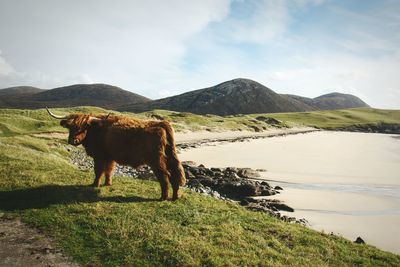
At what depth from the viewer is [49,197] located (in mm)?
12648

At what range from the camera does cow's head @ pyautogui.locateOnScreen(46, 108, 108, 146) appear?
44.7 feet

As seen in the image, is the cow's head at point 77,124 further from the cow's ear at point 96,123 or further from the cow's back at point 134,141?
the cow's back at point 134,141

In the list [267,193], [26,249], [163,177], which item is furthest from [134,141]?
[267,193]

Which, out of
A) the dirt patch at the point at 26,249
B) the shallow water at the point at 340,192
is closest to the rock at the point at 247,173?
the shallow water at the point at 340,192

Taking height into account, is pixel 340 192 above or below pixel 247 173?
below

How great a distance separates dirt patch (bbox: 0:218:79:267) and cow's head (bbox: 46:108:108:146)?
404cm

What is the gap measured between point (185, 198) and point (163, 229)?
142 inches

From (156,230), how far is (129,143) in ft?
13.9

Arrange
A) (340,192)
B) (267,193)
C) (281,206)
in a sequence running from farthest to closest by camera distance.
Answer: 1. (340,192)
2. (267,193)
3. (281,206)

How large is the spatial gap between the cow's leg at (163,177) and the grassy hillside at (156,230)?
48 centimetres

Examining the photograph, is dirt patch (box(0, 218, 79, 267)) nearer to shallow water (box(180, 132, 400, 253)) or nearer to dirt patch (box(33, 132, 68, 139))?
shallow water (box(180, 132, 400, 253))

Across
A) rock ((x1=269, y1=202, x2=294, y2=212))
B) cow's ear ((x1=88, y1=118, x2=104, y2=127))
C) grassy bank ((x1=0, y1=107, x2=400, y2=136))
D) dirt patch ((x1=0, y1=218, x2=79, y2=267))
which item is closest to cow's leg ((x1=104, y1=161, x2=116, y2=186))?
cow's ear ((x1=88, y1=118, x2=104, y2=127))

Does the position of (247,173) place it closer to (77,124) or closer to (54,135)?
(77,124)

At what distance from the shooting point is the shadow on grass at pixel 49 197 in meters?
11.9
